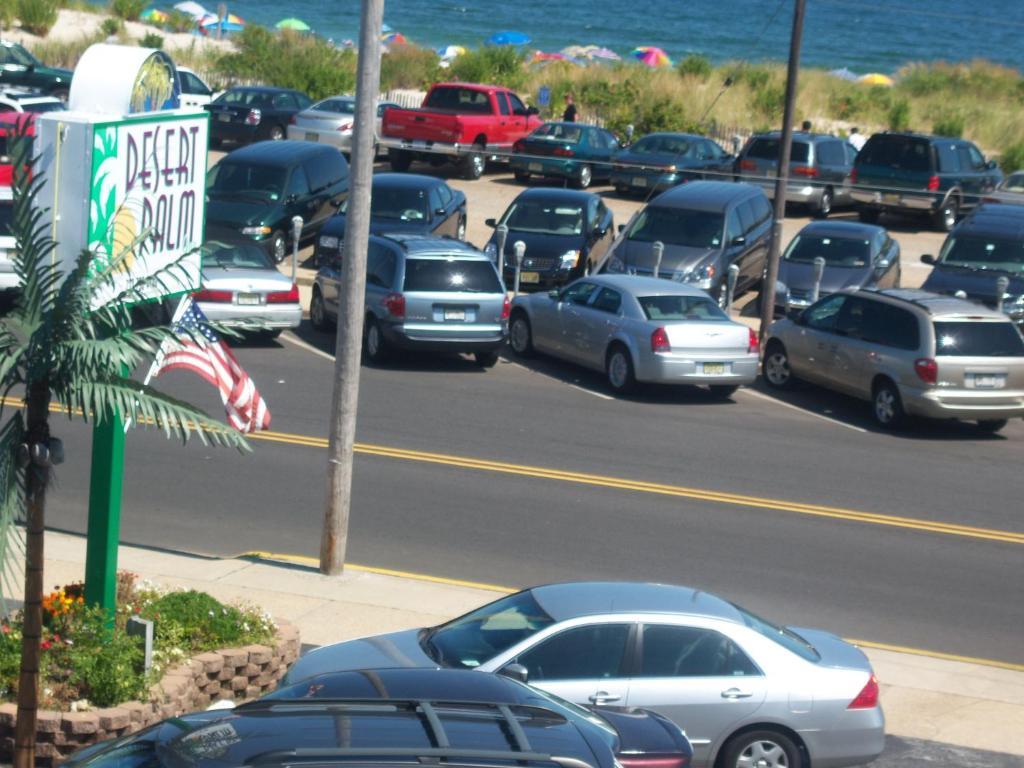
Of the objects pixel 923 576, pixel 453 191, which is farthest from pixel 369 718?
pixel 453 191

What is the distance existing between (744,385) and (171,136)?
1277cm

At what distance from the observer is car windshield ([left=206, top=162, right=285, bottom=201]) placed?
25.4 meters

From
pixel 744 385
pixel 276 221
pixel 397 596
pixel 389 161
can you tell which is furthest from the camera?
pixel 389 161

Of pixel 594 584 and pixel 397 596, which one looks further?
pixel 397 596

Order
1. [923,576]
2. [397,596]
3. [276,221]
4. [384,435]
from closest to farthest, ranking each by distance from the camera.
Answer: [397,596], [923,576], [384,435], [276,221]

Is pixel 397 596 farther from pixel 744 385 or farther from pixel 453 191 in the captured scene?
pixel 453 191

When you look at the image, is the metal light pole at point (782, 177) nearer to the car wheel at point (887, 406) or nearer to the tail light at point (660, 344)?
the car wheel at point (887, 406)

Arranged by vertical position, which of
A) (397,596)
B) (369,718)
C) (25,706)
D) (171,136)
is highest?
(171,136)

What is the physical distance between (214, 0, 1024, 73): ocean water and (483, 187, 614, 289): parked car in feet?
243

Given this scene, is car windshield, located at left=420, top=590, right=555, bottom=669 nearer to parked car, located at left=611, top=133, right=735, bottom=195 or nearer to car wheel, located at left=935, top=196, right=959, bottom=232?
parked car, located at left=611, top=133, right=735, bottom=195

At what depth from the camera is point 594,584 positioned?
9.16 metres

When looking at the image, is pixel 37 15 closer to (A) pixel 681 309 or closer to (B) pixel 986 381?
(A) pixel 681 309

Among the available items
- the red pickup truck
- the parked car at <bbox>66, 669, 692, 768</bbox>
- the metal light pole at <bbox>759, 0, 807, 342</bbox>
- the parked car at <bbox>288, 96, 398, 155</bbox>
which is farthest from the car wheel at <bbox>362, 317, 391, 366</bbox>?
the parked car at <bbox>66, 669, 692, 768</bbox>

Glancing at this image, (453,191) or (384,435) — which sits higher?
(453,191)
